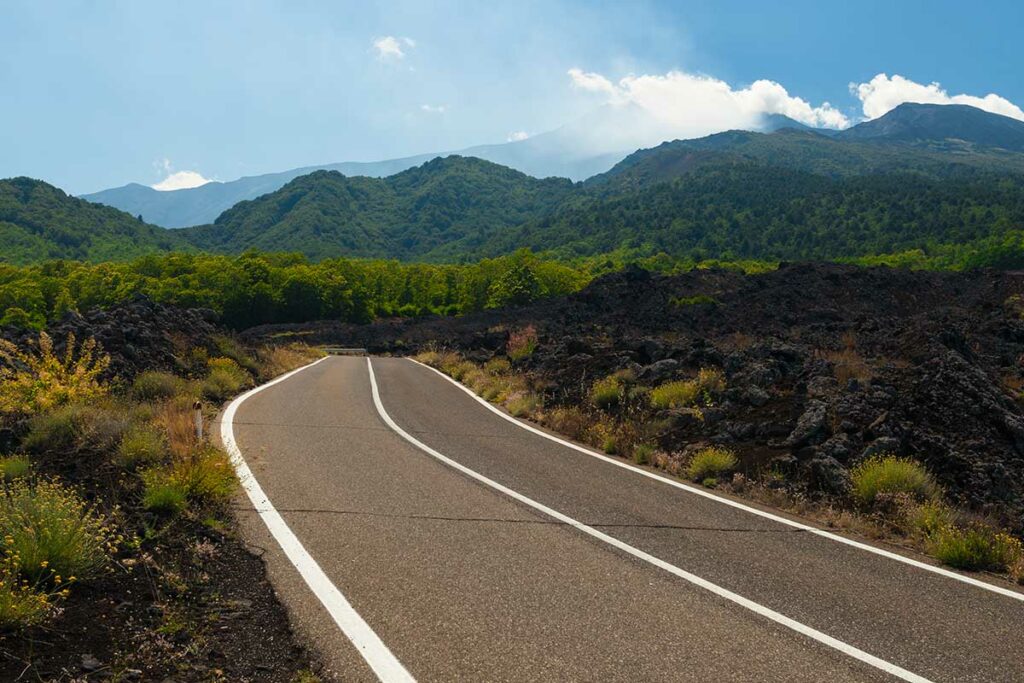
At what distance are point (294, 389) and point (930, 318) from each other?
67.1 ft

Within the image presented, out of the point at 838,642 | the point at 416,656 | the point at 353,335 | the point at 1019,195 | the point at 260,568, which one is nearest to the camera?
the point at 416,656

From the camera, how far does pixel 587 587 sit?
4.86m

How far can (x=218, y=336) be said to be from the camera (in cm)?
2119

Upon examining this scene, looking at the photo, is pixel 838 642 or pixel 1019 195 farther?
pixel 1019 195

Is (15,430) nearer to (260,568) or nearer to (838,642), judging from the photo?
(260,568)

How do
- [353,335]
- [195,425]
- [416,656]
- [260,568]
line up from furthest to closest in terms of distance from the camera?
[353,335]
[195,425]
[260,568]
[416,656]

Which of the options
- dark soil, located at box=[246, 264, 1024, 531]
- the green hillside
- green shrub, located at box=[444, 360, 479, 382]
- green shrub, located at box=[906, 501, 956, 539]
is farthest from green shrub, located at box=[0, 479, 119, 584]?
the green hillside

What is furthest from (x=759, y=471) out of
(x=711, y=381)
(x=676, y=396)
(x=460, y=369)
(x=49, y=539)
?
(x=460, y=369)

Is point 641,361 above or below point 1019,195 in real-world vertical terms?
below

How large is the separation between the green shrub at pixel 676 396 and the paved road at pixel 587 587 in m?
3.54

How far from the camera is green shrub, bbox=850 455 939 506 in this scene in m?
7.25

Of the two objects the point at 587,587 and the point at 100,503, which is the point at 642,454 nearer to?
the point at 587,587

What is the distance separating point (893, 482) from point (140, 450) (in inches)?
339

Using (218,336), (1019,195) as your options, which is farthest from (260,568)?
(1019,195)
